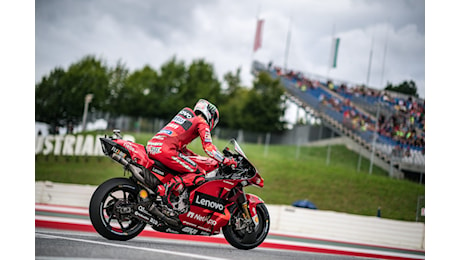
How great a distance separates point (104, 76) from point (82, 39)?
13.0ft

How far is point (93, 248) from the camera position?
3908 mm

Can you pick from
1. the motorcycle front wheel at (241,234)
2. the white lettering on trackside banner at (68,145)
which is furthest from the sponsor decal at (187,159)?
the white lettering on trackside banner at (68,145)

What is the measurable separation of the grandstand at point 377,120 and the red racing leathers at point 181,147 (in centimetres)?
967

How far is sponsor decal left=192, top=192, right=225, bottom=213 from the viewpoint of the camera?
500cm

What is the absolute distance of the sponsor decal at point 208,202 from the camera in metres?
5.00

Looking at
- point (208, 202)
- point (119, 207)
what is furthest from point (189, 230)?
point (119, 207)

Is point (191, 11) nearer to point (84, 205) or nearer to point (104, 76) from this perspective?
point (104, 76)

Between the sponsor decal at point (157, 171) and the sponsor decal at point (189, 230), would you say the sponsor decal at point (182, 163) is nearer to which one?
the sponsor decal at point (157, 171)

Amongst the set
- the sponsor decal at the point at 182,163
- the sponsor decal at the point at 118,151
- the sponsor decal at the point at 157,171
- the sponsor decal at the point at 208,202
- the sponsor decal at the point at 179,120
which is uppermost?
the sponsor decal at the point at 179,120

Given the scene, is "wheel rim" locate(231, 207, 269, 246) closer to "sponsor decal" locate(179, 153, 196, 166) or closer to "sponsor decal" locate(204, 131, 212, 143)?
"sponsor decal" locate(179, 153, 196, 166)

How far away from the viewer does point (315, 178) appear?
59.6ft

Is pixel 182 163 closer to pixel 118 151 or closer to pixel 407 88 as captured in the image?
pixel 118 151
